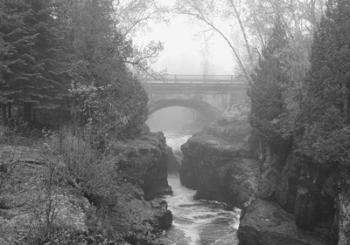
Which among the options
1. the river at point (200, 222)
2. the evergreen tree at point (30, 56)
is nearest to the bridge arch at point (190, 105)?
the river at point (200, 222)

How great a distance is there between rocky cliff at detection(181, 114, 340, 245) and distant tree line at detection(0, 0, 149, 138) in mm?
6473

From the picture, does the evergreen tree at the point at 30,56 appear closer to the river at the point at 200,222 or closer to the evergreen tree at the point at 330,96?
the river at the point at 200,222

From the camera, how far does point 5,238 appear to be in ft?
22.2

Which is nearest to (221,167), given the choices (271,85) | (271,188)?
(271,85)

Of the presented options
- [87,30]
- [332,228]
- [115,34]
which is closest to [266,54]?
[115,34]

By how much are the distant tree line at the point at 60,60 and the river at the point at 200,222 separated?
552 cm

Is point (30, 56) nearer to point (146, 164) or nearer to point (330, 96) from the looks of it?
point (146, 164)

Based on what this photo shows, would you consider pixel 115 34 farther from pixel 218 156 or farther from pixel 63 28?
pixel 218 156

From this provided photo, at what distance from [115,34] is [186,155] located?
12391mm

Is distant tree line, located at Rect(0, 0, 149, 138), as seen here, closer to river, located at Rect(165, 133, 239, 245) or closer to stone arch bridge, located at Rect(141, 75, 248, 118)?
river, located at Rect(165, 133, 239, 245)

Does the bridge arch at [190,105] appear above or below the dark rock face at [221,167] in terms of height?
above

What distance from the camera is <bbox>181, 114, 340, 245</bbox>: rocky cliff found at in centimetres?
1302

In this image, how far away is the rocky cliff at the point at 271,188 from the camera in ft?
42.7

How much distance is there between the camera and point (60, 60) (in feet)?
52.4
